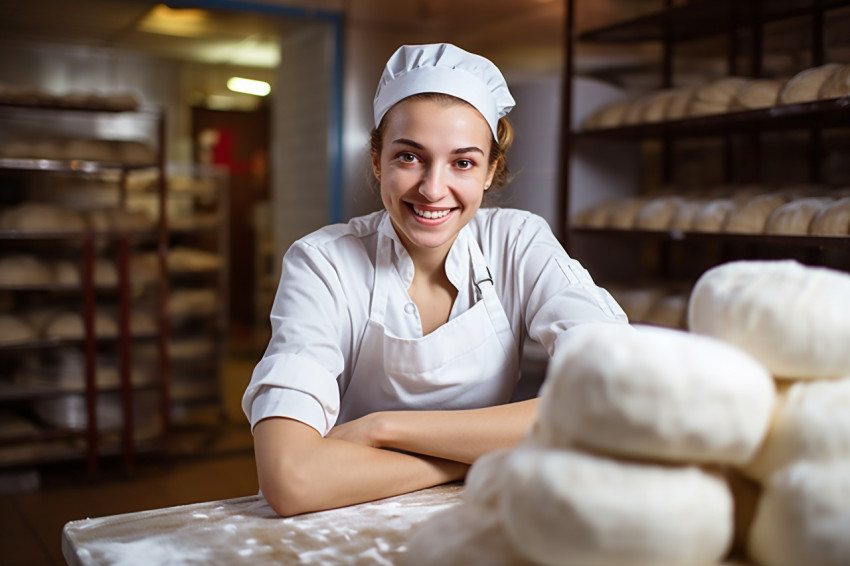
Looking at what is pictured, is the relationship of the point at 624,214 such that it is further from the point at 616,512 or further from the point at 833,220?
the point at 616,512

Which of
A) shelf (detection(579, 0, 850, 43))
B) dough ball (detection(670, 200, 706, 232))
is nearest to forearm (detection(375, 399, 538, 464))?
dough ball (detection(670, 200, 706, 232))

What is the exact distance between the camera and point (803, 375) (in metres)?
0.64

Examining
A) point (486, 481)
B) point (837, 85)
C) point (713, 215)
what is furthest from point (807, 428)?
point (713, 215)

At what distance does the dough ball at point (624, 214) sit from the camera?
3225mm

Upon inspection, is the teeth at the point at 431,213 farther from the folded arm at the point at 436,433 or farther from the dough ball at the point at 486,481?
the dough ball at the point at 486,481

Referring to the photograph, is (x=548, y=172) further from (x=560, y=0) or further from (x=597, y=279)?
(x=560, y=0)

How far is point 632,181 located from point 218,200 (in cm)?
268

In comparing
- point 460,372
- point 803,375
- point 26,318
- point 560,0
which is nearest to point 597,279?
point 560,0

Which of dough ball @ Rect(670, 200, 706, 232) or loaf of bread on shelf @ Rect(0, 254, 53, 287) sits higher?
dough ball @ Rect(670, 200, 706, 232)

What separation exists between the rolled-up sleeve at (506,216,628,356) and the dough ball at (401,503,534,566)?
25.1 inches

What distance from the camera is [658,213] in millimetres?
3072

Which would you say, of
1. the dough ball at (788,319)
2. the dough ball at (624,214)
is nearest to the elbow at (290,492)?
the dough ball at (788,319)

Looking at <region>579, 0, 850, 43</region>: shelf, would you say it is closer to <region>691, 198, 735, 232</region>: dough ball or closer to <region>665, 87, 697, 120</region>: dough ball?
<region>665, 87, 697, 120</region>: dough ball

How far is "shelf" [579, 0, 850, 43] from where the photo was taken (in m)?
2.98
